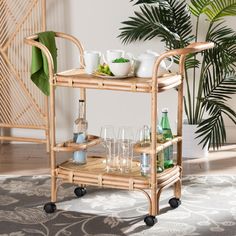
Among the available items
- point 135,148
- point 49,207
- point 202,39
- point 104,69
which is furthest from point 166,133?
point 202,39

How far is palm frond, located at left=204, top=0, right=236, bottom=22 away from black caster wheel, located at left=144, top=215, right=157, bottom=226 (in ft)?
5.92

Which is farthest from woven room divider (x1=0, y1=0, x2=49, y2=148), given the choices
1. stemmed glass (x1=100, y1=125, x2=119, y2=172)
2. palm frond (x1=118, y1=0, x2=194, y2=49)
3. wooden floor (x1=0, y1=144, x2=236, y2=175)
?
stemmed glass (x1=100, y1=125, x2=119, y2=172)

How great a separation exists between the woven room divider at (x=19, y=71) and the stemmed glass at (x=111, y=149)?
142 centimetres

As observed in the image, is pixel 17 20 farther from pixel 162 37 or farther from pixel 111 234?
pixel 111 234

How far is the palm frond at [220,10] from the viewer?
4.96m

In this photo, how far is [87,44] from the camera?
5488 mm

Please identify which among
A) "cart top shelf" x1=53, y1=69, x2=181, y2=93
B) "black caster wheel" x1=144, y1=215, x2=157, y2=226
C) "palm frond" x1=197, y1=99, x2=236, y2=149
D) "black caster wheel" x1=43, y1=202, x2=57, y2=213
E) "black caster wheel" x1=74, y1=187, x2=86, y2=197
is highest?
"cart top shelf" x1=53, y1=69, x2=181, y2=93

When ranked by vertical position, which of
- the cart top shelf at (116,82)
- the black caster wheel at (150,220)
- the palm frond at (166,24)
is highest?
the palm frond at (166,24)

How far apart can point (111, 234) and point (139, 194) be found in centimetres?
69

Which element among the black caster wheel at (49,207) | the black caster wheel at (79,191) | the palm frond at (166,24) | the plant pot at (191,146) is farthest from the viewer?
the plant pot at (191,146)

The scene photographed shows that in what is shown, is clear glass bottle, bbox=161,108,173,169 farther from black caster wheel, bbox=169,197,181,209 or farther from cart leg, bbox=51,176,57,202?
cart leg, bbox=51,176,57,202

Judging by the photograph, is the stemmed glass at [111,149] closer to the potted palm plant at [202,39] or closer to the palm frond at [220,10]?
the potted palm plant at [202,39]

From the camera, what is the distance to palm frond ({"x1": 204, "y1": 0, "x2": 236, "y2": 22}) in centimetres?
496

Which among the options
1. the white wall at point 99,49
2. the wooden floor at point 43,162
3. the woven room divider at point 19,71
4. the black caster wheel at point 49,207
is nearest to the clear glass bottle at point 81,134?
the black caster wheel at point 49,207
